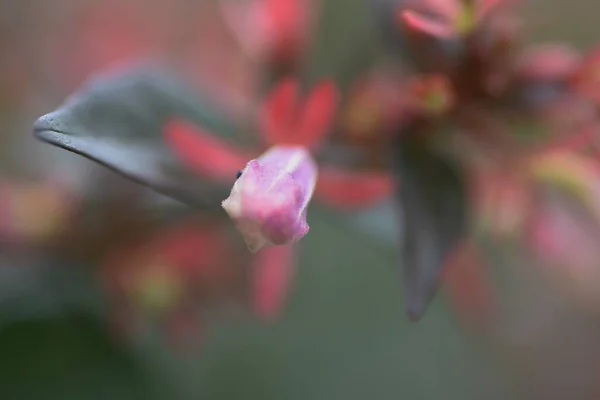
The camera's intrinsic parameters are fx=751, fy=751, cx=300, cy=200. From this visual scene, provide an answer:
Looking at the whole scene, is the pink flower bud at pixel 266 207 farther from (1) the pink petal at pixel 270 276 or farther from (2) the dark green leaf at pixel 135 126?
(1) the pink petal at pixel 270 276

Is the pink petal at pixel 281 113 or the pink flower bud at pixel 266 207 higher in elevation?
the pink flower bud at pixel 266 207

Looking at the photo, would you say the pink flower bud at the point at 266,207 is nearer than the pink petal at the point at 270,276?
Yes

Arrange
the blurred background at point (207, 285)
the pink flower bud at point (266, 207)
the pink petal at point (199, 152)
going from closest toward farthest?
1. the pink flower bud at point (266, 207)
2. the pink petal at point (199, 152)
3. the blurred background at point (207, 285)

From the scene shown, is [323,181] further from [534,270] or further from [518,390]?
[518,390]

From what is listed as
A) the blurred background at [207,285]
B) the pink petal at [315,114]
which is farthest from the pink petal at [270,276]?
the pink petal at [315,114]

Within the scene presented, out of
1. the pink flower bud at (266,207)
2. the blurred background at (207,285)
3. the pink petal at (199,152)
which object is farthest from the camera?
the blurred background at (207,285)

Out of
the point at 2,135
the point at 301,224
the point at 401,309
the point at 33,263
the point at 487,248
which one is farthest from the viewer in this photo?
the point at 401,309

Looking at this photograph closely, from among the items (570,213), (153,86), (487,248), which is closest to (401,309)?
(487,248)
